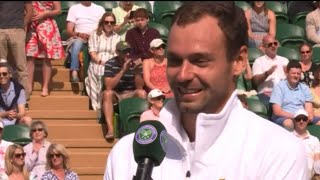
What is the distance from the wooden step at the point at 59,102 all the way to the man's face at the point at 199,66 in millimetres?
8797

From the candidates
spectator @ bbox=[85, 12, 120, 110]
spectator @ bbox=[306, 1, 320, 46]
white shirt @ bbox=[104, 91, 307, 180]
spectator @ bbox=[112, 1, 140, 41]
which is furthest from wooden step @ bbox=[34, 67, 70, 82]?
white shirt @ bbox=[104, 91, 307, 180]

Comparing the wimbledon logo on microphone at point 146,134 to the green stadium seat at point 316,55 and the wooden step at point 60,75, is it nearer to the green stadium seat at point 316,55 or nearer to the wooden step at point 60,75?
the wooden step at point 60,75

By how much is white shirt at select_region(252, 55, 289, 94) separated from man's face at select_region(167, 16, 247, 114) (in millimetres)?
8734

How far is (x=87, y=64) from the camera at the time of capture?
1157 cm

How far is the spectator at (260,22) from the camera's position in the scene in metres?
12.6

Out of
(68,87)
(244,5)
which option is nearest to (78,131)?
(68,87)

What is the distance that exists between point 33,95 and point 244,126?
352 inches

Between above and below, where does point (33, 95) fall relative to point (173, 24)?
below

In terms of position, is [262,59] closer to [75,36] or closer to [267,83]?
[267,83]

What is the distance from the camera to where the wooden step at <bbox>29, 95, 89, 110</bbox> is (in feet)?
36.6

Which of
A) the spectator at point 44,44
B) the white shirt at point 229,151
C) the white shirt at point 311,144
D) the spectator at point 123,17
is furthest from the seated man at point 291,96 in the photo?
the white shirt at point 229,151

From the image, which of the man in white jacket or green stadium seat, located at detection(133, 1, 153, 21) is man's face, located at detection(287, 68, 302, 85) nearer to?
green stadium seat, located at detection(133, 1, 153, 21)

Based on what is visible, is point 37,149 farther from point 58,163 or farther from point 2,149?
point 58,163

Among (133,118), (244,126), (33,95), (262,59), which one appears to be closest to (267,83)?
(262,59)
